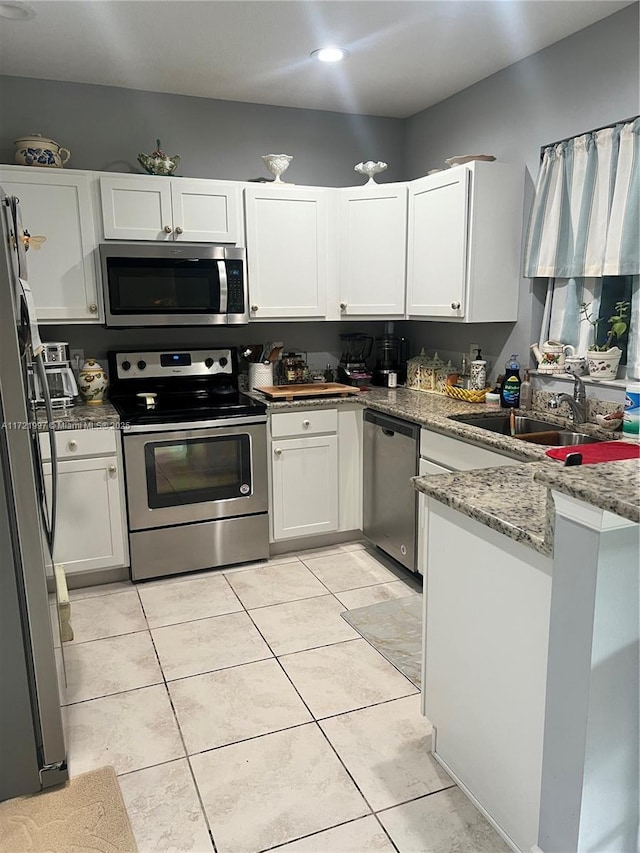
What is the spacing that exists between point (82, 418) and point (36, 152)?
4.55 ft

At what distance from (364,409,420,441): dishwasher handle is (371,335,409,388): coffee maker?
0.52 meters

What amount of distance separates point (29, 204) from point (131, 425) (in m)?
1.23

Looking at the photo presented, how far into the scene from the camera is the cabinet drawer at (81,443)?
9.98ft

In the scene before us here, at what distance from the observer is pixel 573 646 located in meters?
1.28

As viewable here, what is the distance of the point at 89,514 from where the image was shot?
124 inches

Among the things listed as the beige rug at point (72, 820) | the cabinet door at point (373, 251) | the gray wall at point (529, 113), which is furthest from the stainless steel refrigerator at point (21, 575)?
the gray wall at point (529, 113)

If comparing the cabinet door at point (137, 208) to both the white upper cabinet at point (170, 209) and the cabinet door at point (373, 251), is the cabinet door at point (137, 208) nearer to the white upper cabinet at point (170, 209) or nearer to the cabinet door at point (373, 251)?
the white upper cabinet at point (170, 209)

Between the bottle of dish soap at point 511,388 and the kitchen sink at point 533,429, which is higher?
the bottle of dish soap at point 511,388

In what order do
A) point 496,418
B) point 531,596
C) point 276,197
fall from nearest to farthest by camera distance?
1. point 531,596
2. point 496,418
3. point 276,197

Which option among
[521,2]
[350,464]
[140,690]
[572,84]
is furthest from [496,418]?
[140,690]

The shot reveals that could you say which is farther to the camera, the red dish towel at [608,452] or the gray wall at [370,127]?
the gray wall at [370,127]

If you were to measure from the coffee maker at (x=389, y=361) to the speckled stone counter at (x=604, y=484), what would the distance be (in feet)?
9.00

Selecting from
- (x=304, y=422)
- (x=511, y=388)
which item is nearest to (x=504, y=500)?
(x=511, y=388)

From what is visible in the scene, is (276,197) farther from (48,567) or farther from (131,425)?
(48,567)
